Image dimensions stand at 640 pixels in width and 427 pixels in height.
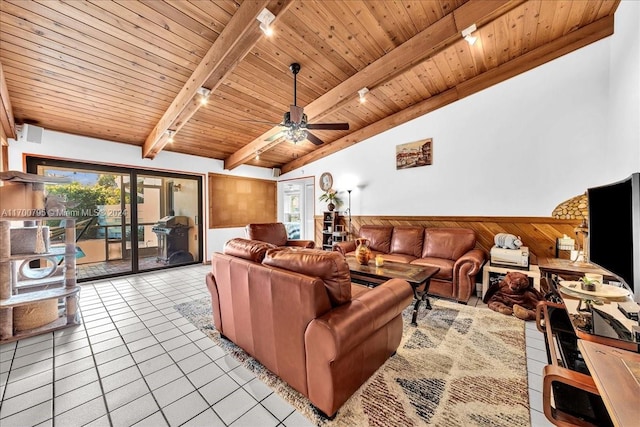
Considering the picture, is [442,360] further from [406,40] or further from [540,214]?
[406,40]

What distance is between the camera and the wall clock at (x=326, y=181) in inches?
232

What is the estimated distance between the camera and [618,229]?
139 centimetres

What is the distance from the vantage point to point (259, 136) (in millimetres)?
4969

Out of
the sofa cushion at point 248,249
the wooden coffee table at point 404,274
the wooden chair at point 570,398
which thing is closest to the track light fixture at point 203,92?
the sofa cushion at point 248,249

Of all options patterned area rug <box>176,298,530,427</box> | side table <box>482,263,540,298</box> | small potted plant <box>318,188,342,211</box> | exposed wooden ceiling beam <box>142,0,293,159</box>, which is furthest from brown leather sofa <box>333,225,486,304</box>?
exposed wooden ceiling beam <box>142,0,293,159</box>

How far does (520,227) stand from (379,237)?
2093 mm

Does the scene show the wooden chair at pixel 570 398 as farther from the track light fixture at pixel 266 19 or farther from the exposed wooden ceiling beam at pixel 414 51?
the track light fixture at pixel 266 19

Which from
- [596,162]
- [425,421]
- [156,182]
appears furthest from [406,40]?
[156,182]

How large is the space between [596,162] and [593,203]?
2.28m

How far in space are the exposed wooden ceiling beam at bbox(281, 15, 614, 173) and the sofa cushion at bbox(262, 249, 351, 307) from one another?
150 inches

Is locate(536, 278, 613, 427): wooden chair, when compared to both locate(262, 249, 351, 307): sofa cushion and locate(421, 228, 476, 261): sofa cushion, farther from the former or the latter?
locate(421, 228, 476, 261): sofa cushion

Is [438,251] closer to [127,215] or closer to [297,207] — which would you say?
[297,207]

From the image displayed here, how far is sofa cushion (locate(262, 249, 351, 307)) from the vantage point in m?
1.56

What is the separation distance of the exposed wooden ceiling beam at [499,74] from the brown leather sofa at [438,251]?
197cm
